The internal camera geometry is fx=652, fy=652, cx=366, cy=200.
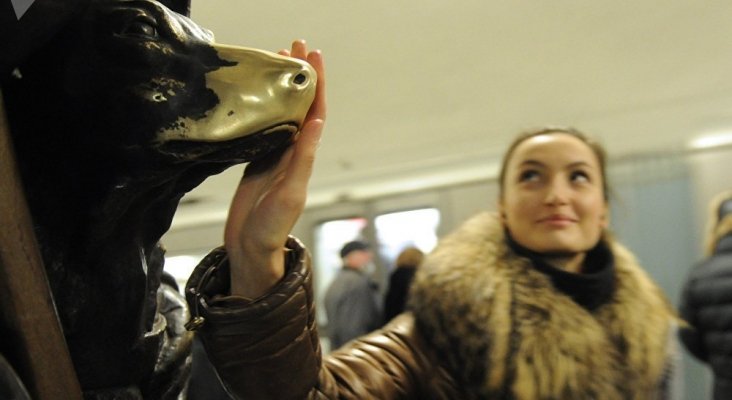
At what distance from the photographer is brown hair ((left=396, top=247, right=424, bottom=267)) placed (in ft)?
9.16

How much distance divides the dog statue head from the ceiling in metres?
1.56

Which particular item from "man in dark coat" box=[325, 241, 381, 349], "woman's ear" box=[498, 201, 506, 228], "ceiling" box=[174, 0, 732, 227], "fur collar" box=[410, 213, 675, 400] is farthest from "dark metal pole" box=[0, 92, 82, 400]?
"man in dark coat" box=[325, 241, 381, 349]

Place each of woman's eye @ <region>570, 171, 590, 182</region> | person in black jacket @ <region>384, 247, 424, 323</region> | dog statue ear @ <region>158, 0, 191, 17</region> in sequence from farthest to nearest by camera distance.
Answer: person in black jacket @ <region>384, 247, 424, 323</region> < woman's eye @ <region>570, 171, 590, 182</region> < dog statue ear @ <region>158, 0, 191, 17</region>

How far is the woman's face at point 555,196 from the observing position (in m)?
0.92

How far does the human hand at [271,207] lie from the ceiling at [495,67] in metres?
1.48

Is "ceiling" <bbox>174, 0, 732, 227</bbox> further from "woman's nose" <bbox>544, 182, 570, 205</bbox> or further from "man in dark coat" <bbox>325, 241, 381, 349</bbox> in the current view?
"woman's nose" <bbox>544, 182, 570, 205</bbox>

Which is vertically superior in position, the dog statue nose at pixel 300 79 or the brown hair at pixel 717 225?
the dog statue nose at pixel 300 79

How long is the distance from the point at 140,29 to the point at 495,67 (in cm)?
242

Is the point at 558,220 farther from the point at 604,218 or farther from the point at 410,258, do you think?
the point at 410,258

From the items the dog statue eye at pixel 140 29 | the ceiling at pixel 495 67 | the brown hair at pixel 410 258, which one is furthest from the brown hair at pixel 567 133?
the brown hair at pixel 410 258

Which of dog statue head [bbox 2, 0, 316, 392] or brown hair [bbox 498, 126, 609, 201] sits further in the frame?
brown hair [bbox 498, 126, 609, 201]

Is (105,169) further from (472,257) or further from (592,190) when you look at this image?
(592,190)

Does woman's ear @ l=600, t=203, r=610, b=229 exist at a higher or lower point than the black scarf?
higher

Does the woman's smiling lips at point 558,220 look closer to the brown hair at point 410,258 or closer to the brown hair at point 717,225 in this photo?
the brown hair at point 717,225
